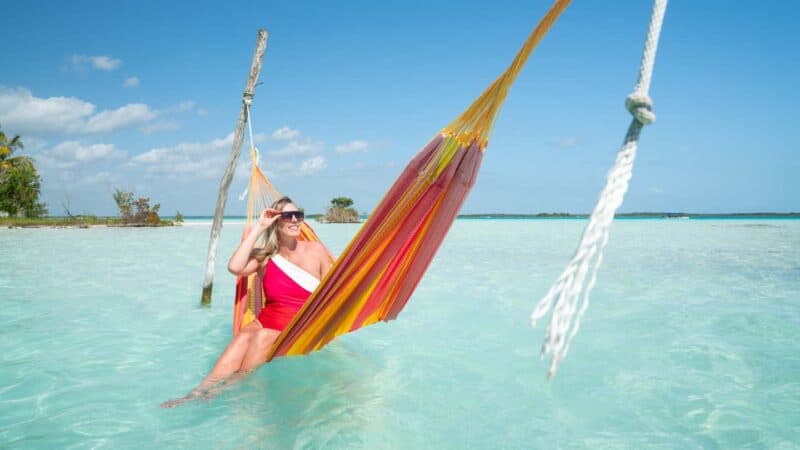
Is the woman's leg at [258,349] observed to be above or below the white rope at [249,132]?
below

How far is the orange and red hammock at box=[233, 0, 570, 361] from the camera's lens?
1.74 meters

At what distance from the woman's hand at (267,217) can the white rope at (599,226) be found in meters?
1.89

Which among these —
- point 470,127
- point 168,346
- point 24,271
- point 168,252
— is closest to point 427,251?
point 470,127

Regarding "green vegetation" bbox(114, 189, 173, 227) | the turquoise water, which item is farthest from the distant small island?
the turquoise water

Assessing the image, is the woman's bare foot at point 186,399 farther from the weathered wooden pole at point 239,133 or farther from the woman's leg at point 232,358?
the weathered wooden pole at point 239,133

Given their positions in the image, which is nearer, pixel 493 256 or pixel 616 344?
pixel 616 344

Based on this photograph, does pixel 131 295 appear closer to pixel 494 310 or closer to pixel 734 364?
pixel 494 310

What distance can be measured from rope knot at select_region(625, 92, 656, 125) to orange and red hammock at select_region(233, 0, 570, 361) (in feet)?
1.62

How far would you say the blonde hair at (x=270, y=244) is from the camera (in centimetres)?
269

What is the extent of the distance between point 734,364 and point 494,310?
6.50 feet

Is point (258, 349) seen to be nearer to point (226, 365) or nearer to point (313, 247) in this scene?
point (226, 365)

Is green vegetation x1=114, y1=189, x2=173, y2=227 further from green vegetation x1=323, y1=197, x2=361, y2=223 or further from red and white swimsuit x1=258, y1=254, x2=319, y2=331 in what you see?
red and white swimsuit x1=258, y1=254, x2=319, y2=331

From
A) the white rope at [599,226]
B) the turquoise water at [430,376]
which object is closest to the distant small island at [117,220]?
the turquoise water at [430,376]

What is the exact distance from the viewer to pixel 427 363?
3008 millimetres
